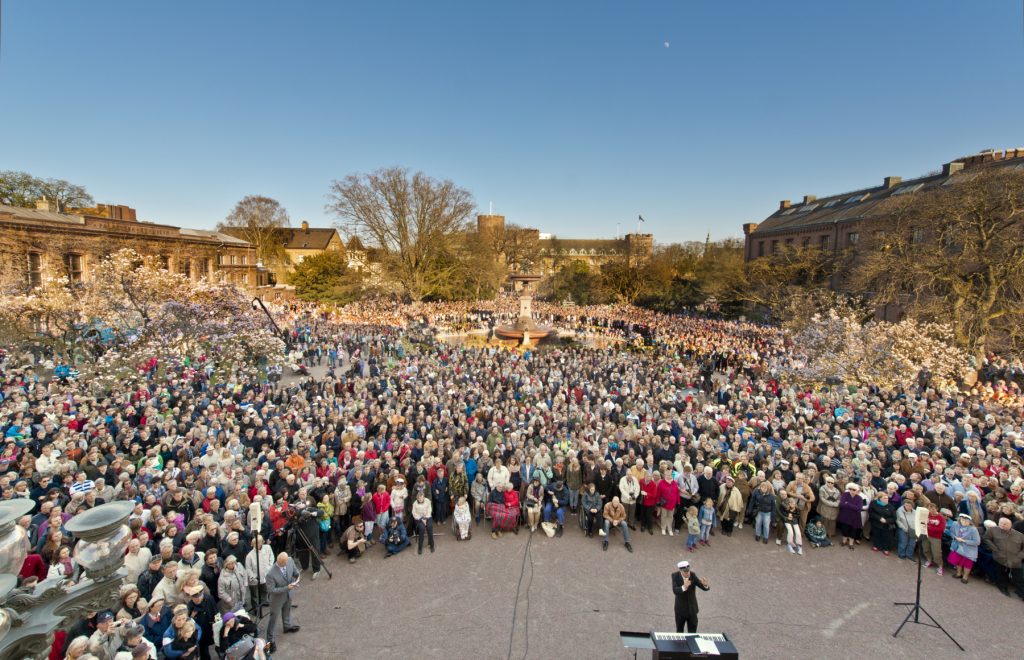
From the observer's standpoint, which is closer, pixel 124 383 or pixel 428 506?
pixel 428 506

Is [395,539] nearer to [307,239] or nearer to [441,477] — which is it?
[441,477]

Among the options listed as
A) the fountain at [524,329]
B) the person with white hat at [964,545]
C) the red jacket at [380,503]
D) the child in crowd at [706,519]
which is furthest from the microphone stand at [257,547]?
the fountain at [524,329]

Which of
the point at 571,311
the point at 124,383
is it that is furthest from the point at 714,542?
the point at 571,311

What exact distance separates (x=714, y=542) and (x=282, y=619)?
7155 mm

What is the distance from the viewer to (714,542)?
9180 mm

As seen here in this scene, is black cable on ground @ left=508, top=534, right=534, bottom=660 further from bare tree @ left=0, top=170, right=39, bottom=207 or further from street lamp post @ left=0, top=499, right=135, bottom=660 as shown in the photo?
bare tree @ left=0, top=170, right=39, bottom=207

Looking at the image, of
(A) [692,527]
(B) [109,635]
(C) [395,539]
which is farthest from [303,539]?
(A) [692,527]

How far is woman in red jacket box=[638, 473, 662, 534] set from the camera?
9.35 metres

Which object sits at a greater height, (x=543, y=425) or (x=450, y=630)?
(x=543, y=425)

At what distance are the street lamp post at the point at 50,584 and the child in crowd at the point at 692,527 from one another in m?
8.16

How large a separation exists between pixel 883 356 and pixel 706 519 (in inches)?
535

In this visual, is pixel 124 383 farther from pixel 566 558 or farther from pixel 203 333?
pixel 566 558

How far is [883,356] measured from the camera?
Result: 1798 cm

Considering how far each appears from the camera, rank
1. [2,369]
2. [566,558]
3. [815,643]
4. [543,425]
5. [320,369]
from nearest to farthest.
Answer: [815,643], [566,558], [543,425], [2,369], [320,369]
